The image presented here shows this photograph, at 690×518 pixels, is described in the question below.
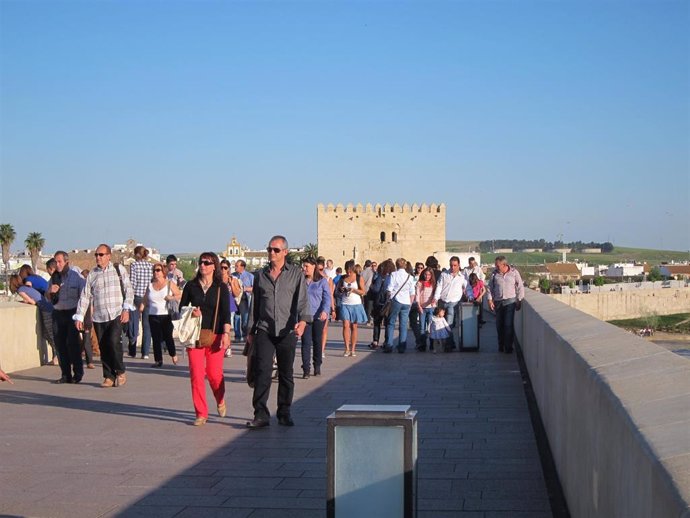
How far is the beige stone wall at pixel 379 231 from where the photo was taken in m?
88.6

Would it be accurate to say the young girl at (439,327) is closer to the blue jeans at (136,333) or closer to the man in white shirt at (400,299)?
the man in white shirt at (400,299)

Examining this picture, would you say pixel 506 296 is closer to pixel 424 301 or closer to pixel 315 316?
pixel 424 301

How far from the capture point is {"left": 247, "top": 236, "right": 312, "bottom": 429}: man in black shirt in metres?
9.34

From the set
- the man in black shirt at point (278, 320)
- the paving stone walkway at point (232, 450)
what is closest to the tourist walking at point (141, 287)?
the paving stone walkway at point (232, 450)

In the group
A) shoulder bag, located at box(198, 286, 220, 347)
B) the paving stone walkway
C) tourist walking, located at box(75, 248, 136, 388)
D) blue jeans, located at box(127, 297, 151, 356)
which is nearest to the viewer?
the paving stone walkway

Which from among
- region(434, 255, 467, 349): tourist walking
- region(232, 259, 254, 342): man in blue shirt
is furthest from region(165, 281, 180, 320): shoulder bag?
region(434, 255, 467, 349): tourist walking

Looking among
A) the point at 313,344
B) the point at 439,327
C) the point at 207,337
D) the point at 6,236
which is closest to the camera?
the point at 207,337

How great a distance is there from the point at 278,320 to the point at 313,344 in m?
4.19

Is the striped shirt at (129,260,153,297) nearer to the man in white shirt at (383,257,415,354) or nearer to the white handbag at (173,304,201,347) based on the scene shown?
the man in white shirt at (383,257,415,354)

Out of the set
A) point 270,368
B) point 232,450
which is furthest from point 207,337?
point 232,450

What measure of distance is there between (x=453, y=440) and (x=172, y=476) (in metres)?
2.56

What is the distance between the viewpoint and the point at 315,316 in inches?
555

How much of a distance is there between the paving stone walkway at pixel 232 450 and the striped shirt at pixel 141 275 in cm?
274

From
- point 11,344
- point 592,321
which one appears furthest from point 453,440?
point 11,344
